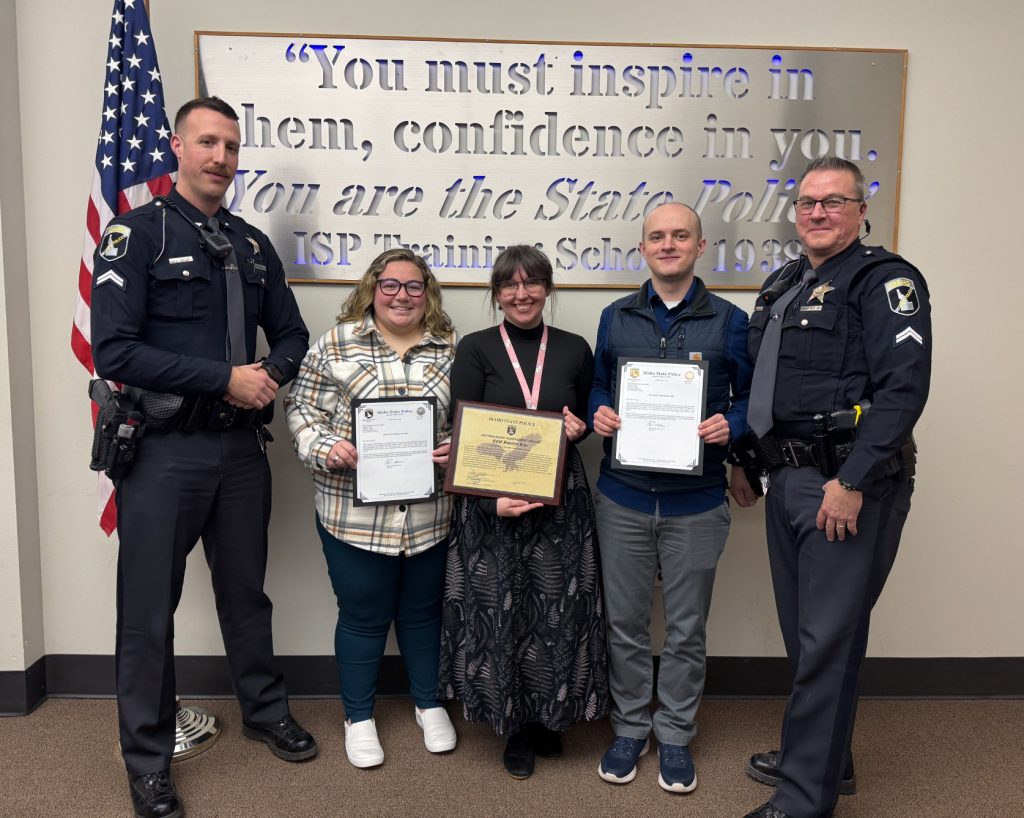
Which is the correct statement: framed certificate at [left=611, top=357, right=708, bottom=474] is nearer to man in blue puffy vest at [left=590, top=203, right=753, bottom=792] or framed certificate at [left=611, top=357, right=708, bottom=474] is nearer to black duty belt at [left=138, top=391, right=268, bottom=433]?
man in blue puffy vest at [left=590, top=203, right=753, bottom=792]

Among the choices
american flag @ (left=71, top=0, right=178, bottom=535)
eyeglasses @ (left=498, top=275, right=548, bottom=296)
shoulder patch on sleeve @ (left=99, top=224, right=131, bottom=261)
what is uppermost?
american flag @ (left=71, top=0, right=178, bottom=535)

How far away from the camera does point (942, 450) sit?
2854 millimetres

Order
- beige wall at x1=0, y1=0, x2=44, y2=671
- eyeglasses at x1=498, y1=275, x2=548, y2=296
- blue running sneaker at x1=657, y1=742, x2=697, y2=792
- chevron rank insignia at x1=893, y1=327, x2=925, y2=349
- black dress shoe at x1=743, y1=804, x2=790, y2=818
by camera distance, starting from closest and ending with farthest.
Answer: chevron rank insignia at x1=893, y1=327, x2=925, y2=349, black dress shoe at x1=743, y1=804, x2=790, y2=818, eyeglasses at x1=498, y1=275, x2=548, y2=296, blue running sneaker at x1=657, y1=742, x2=697, y2=792, beige wall at x1=0, y1=0, x2=44, y2=671

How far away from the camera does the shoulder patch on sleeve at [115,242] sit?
2041 millimetres

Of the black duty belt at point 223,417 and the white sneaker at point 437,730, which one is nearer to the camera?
the black duty belt at point 223,417

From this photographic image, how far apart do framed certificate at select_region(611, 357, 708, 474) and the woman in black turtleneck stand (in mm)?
167

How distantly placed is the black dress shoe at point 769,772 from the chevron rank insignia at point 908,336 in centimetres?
144

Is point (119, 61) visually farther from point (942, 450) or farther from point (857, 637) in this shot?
point (942, 450)

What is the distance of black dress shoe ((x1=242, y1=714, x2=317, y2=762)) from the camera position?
2408mm

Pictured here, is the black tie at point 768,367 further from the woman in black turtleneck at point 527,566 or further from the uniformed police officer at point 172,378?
the uniformed police officer at point 172,378

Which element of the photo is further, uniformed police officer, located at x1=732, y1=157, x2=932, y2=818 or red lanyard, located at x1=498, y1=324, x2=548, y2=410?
red lanyard, located at x1=498, y1=324, x2=548, y2=410

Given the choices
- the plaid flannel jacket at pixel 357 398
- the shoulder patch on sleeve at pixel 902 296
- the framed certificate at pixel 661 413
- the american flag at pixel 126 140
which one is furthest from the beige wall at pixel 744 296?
the shoulder patch on sleeve at pixel 902 296

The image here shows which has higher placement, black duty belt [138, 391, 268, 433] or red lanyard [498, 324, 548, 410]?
red lanyard [498, 324, 548, 410]

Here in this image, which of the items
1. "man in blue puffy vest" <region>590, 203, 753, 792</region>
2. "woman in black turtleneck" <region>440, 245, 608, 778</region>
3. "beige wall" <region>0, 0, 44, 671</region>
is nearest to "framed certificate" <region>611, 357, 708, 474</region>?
"man in blue puffy vest" <region>590, 203, 753, 792</region>
